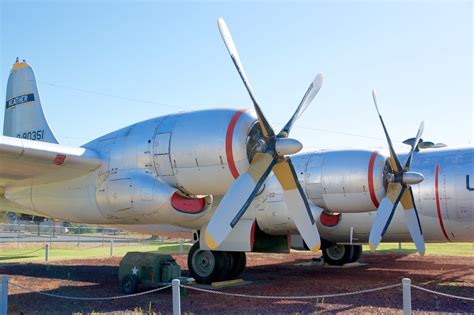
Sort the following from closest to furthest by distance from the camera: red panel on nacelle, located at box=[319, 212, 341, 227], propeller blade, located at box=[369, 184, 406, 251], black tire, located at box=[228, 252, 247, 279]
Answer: propeller blade, located at box=[369, 184, 406, 251] < black tire, located at box=[228, 252, 247, 279] < red panel on nacelle, located at box=[319, 212, 341, 227]

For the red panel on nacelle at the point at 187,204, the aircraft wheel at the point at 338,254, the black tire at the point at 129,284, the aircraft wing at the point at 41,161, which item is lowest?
the black tire at the point at 129,284

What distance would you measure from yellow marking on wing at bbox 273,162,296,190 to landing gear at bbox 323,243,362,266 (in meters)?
8.03

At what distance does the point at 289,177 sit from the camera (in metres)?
9.95

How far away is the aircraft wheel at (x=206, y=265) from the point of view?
1208 cm

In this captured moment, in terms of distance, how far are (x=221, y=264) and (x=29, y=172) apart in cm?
496

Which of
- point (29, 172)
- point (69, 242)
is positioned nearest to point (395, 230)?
point (29, 172)

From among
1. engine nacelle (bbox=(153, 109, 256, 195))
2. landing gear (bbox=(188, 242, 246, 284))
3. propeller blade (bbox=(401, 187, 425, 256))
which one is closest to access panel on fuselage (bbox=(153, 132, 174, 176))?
engine nacelle (bbox=(153, 109, 256, 195))

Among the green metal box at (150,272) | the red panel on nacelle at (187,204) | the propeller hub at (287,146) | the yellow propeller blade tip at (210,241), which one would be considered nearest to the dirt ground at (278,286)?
the green metal box at (150,272)

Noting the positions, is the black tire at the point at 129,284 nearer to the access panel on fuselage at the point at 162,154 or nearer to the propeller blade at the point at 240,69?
the access panel on fuselage at the point at 162,154

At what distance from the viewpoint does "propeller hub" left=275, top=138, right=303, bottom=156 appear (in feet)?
30.2

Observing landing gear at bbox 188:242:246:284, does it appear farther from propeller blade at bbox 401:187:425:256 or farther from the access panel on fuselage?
propeller blade at bbox 401:187:425:256

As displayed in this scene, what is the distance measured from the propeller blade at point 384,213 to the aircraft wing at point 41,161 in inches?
255

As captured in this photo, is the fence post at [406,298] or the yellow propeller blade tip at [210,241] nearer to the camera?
the fence post at [406,298]

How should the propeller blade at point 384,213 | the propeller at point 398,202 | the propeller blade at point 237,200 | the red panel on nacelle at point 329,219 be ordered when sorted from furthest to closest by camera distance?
1. the red panel on nacelle at point 329,219
2. the propeller at point 398,202
3. the propeller blade at point 384,213
4. the propeller blade at point 237,200
